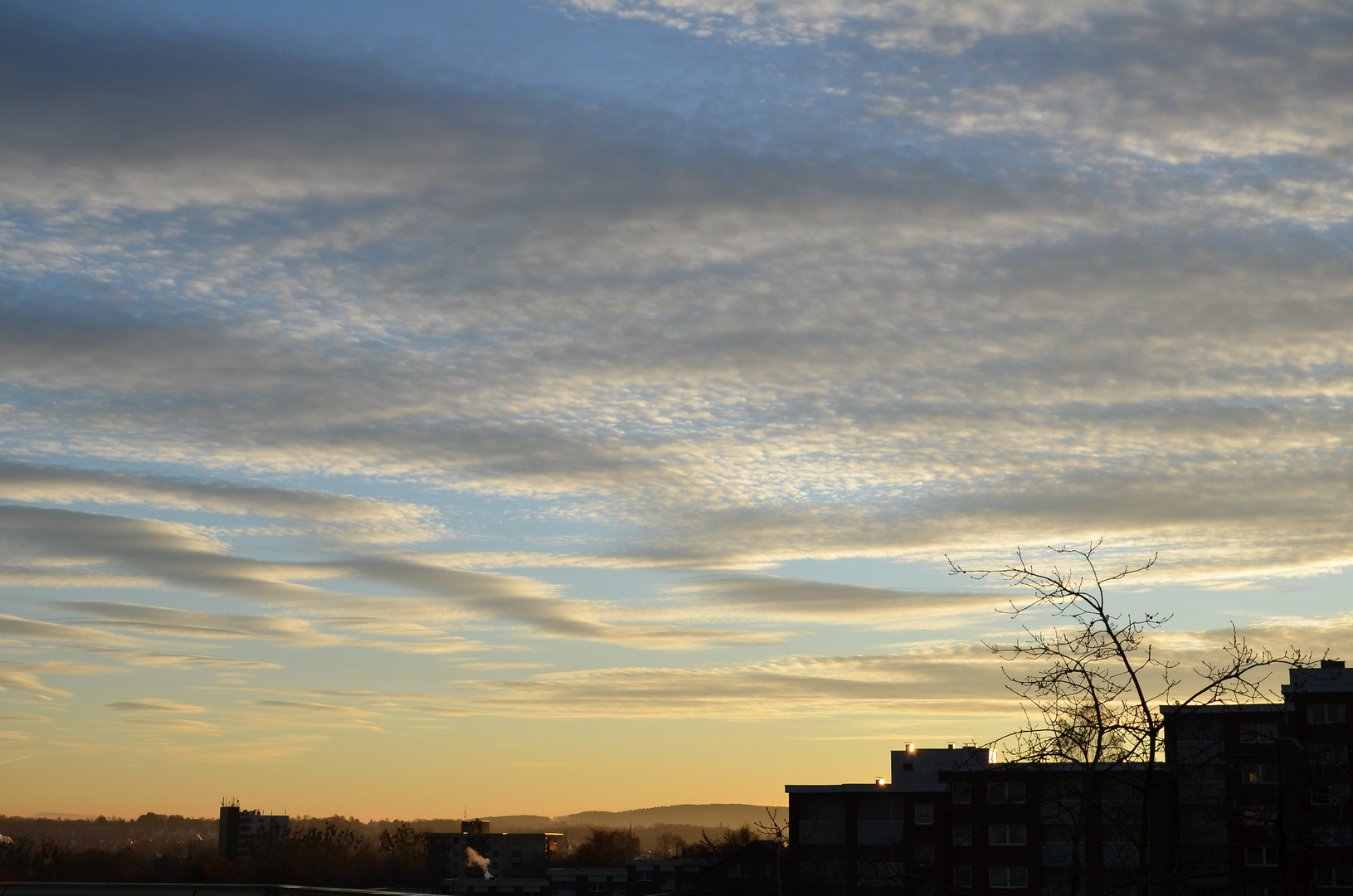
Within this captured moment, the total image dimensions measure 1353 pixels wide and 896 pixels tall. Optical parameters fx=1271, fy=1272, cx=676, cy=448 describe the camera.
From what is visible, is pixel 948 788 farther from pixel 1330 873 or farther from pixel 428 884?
pixel 428 884

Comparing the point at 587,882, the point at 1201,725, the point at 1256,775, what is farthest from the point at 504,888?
the point at 1201,725

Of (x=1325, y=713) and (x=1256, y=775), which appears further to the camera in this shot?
(x=1325, y=713)

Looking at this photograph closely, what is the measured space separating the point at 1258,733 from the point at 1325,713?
80.2 metres

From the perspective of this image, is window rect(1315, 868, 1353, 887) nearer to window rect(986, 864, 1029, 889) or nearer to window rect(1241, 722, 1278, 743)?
window rect(986, 864, 1029, 889)

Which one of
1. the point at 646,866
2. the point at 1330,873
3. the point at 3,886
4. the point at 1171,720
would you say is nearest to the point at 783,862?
the point at 1330,873

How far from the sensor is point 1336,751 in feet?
49.9

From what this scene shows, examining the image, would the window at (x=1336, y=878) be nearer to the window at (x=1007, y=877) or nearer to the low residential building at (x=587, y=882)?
the window at (x=1007, y=877)

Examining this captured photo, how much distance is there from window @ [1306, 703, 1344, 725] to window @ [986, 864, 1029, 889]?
21273mm

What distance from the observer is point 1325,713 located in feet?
268

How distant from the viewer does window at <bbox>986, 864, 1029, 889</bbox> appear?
287 ft

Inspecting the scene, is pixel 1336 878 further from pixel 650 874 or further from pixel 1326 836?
pixel 650 874

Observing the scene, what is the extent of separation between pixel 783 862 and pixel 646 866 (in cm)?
5171

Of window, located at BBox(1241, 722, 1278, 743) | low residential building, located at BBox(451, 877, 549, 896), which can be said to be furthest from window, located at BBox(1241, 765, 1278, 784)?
low residential building, located at BBox(451, 877, 549, 896)

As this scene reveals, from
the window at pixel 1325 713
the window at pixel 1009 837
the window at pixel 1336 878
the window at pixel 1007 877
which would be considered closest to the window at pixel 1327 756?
the window at pixel 1336 878
